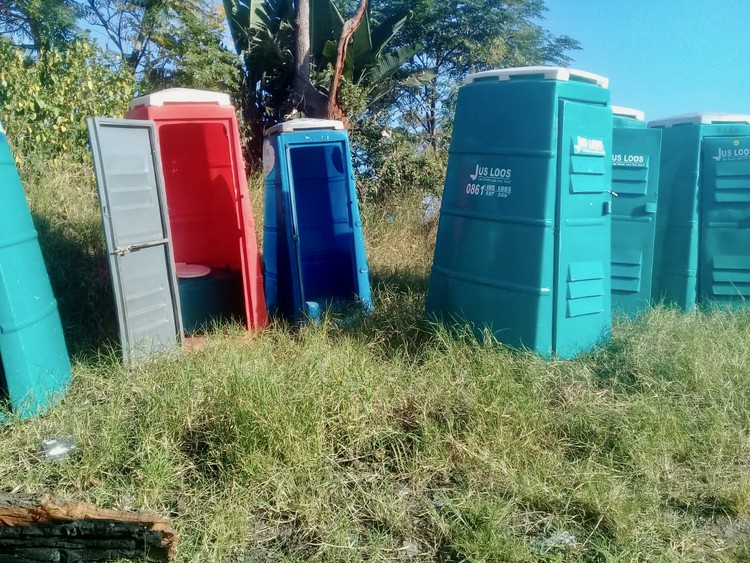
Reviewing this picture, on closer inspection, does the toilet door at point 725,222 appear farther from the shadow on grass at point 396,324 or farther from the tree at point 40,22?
the tree at point 40,22

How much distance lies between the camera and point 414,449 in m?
3.41

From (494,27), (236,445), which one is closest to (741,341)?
(236,445)

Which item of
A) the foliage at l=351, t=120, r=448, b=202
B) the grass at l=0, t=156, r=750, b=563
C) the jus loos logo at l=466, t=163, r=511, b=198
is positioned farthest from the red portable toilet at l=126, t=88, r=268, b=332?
the foliage at l=351, t=120, r=448, b=202

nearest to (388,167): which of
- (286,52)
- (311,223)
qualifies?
(286,52)

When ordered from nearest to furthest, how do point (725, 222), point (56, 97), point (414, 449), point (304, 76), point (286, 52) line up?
1. point (414, 449)
2. point (725, 222)
3. point (56, 97)
4. point (304, 76)
5. point (286, 52)

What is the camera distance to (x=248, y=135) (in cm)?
888

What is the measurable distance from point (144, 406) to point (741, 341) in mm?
4149

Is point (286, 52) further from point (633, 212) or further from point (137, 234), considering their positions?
point (633, 212)

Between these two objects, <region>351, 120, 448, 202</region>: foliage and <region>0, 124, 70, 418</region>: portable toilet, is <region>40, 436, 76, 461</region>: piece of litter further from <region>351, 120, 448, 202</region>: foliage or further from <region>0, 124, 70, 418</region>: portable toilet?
<region>351, 120, 448, 202</region>: foliage

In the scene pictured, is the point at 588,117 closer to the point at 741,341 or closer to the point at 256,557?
the point at 741,341

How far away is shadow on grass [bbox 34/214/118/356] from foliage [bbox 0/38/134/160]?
4.41 feet

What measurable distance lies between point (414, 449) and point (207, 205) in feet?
10.7

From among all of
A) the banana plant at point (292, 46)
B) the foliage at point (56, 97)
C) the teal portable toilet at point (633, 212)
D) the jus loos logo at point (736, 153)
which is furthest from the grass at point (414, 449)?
the banana plant at point (292, 46)

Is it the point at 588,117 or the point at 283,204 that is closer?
the point at 588,117
